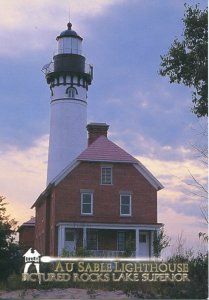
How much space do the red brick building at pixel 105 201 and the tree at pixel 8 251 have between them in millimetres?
9584

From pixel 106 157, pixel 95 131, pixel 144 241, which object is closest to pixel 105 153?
pixel 106 157

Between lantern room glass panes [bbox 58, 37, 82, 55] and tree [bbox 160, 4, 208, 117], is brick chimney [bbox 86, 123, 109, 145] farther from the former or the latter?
tree [bbox 160, 4, 208, 117]

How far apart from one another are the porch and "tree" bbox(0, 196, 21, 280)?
29.7 ft

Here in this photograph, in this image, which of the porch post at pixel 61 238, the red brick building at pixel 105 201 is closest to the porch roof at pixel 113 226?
the red brick building at pixel 105 201

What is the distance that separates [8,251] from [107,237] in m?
11.3

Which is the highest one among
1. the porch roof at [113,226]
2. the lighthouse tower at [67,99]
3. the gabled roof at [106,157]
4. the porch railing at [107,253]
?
the lighthouse tower at [67,99]

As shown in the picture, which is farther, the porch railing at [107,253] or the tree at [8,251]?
the porch railing at [107,253]

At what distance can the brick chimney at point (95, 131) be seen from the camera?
105 ft

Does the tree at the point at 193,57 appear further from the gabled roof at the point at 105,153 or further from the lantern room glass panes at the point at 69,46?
the lantern room glass panes at the point at 69,46

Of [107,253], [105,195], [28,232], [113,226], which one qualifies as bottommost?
[107,253]

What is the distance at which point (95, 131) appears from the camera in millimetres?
32281

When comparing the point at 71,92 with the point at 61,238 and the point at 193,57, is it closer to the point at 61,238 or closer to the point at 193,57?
the point at 61,238

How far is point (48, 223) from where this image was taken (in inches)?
1265

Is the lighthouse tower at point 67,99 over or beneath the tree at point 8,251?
over
